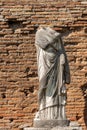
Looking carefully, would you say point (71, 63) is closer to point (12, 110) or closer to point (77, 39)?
point (77, 39)

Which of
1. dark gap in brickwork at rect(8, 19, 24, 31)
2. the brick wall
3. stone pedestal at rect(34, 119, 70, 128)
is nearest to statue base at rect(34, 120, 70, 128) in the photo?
stone pedestal at rect(34, 119, 70, 128)

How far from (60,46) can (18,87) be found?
9.94ft

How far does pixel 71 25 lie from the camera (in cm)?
1012

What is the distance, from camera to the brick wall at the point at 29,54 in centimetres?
969

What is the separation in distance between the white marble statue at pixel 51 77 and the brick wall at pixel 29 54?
2919mm

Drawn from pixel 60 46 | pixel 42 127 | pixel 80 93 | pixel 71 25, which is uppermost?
pixel 71 25

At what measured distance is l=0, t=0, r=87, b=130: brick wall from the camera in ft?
31.8

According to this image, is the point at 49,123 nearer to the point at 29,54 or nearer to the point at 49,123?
the point at 49,123

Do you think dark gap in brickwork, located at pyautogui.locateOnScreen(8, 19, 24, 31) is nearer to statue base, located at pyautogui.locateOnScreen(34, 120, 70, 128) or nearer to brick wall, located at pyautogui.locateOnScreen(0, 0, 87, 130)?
brick wall, located at pyautogui.locateOnScreen(0, 0, 87, 130)

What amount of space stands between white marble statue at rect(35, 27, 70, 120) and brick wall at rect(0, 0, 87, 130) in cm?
292

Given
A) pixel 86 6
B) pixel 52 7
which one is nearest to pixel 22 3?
pixel 52 7

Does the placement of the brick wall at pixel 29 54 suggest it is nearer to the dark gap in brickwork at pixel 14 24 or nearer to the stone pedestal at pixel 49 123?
the dark gap in brickwork at pixel 14 24

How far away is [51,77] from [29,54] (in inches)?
125

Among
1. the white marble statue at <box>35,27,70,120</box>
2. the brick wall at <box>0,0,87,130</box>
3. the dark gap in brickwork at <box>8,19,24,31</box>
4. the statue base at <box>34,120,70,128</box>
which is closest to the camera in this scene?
the statue base at <box>34,120,70,128</box>
